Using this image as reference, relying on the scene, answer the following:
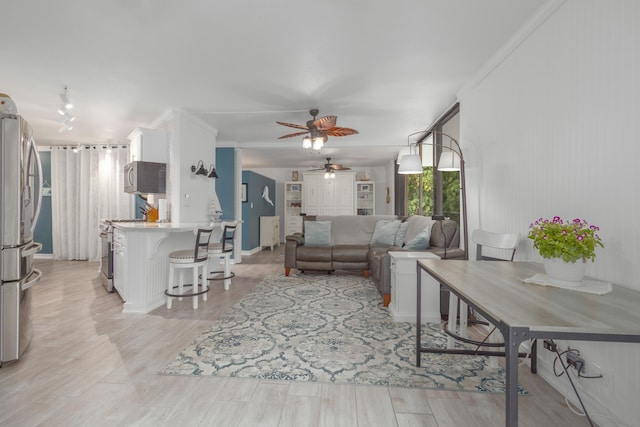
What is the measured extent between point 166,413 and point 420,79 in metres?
3.53

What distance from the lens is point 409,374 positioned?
1.96 m

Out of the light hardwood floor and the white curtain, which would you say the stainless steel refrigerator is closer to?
the light hardwood floor

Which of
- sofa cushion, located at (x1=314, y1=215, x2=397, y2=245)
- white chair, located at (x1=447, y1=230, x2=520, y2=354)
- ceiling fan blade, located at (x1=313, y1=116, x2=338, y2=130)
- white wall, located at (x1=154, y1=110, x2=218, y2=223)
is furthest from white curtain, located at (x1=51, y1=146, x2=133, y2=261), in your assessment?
white chair, located at (x1=447, y1=230, x2=520, y2=354)

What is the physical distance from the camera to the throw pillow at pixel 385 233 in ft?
15.8

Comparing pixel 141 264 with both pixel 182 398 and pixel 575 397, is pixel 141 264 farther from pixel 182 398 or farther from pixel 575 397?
pixel 575 397

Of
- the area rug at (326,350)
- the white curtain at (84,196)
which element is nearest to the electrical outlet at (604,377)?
the area rug at (326,350)

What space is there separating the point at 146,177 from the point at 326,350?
3.40m

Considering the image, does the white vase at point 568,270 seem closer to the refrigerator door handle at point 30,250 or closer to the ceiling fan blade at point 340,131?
the ceiling fan blade at point 340,131

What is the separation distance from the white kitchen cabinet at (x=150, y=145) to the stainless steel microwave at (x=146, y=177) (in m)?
0.10

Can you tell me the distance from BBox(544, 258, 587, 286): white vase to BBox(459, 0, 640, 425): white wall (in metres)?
0.37

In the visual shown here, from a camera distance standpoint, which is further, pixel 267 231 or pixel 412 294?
pixel 267 231

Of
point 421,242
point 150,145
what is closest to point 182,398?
point 421,242

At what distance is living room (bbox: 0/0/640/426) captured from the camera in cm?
143

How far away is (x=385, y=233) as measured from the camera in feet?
15.9
